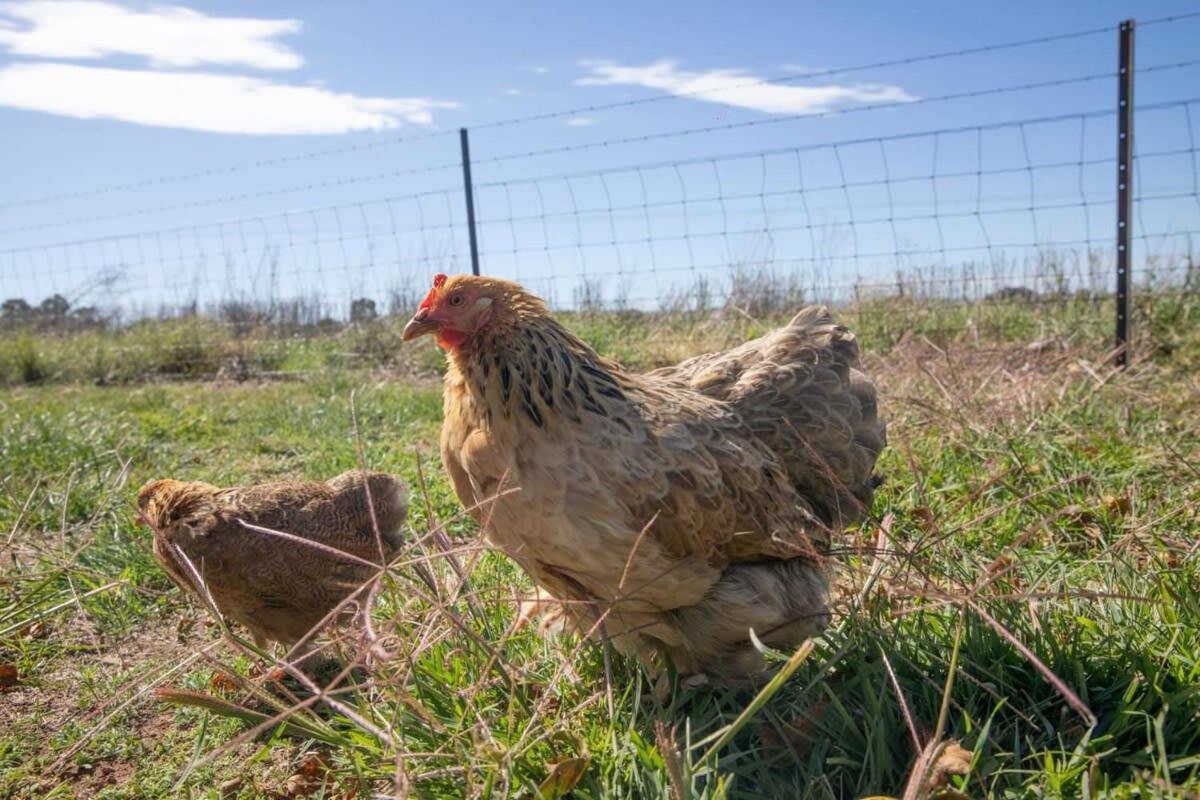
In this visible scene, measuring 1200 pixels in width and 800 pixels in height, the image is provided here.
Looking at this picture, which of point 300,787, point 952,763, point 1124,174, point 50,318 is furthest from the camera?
point 50,318

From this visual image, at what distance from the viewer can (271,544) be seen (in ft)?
9.62

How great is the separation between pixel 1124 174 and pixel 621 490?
5.96 m

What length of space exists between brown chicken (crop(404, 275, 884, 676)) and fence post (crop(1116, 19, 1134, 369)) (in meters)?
4.88

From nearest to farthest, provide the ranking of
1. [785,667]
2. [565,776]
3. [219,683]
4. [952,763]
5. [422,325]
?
1. [785,667]
2. [952,763]
3. [565,776]
4. [422,325]
5. [219,683]

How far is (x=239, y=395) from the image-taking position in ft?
26.0

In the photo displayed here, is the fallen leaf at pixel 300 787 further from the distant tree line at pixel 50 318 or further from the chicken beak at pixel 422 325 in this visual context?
the distant tree line at pixel 50 318

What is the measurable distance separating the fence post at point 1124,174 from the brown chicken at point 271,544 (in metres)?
5.73

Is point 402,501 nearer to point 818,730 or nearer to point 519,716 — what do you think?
point 519,716

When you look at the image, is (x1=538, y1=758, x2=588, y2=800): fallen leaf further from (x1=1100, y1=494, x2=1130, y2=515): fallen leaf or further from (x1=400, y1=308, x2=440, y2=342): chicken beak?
(x1=1100, y1=494, x2=1130, y2=515): fallen leaf

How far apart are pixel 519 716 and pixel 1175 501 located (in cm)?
261

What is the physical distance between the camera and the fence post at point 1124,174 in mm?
6156

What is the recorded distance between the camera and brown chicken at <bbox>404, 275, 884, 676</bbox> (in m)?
2.25

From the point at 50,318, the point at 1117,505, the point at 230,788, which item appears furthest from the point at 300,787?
the point at 50,318

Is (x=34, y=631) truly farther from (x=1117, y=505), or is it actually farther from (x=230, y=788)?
(x=1117, y=505)
